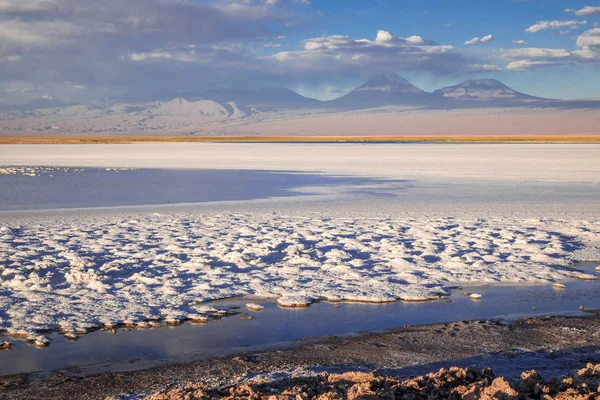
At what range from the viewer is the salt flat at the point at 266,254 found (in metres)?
6.11

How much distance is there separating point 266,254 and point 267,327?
2.79 metres

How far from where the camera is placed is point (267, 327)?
5.36 meters

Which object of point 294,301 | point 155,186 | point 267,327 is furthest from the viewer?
point 155,186

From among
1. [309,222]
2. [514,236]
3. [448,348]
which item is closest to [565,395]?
[448,348]

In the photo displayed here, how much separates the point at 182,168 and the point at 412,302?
788 inches

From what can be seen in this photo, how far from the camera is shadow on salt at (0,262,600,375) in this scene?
14.9 feet

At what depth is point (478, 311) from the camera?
5.87 meters

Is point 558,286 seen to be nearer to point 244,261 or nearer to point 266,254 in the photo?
point 266,254

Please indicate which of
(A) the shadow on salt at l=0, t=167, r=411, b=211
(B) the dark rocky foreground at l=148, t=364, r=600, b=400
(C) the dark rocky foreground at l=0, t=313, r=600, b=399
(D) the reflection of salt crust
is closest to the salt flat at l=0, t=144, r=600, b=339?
(D) the reflection of salt crust

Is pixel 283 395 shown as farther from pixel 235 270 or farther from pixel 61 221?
pixel 61 221

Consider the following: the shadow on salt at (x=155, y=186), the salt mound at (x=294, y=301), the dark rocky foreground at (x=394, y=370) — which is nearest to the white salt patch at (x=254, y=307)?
the salt mound at (x=294, y=301)

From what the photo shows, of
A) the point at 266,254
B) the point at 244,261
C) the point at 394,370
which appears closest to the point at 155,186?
the point at 266,254

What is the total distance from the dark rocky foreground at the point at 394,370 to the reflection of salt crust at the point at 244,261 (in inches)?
45.3

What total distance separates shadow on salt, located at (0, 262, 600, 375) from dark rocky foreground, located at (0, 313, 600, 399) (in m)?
0.22
